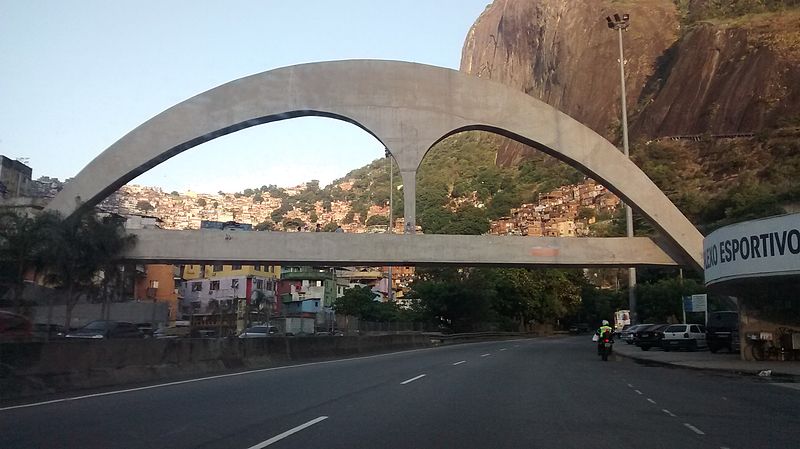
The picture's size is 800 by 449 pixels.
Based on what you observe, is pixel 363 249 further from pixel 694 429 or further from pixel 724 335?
pixel 694 429

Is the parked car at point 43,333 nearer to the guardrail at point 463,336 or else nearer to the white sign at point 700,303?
the white sign at point 700,303

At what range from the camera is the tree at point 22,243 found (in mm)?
28953

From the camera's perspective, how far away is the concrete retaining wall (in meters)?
12.3

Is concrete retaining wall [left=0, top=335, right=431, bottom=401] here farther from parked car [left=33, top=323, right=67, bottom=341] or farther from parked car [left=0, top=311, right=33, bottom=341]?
parked car [left=0, top=311, right=33, bottom=341]

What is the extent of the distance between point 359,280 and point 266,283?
3660 centimetres

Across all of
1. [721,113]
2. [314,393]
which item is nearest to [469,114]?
[314,393]

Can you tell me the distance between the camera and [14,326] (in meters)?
17.6

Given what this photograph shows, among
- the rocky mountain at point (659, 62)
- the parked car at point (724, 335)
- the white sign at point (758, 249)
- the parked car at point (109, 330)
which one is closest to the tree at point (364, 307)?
the parked car at point (724, 335)

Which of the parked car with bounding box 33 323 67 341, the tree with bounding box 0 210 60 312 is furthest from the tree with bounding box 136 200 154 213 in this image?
the parked car with bounding box 33 323 67 341

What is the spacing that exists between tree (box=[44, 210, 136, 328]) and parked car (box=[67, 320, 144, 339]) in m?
4.08

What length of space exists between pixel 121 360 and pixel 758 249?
62.8 ft

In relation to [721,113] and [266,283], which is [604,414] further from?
[721,113]

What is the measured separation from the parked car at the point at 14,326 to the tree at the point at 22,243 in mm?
11221

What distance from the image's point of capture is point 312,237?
31.0 meters
